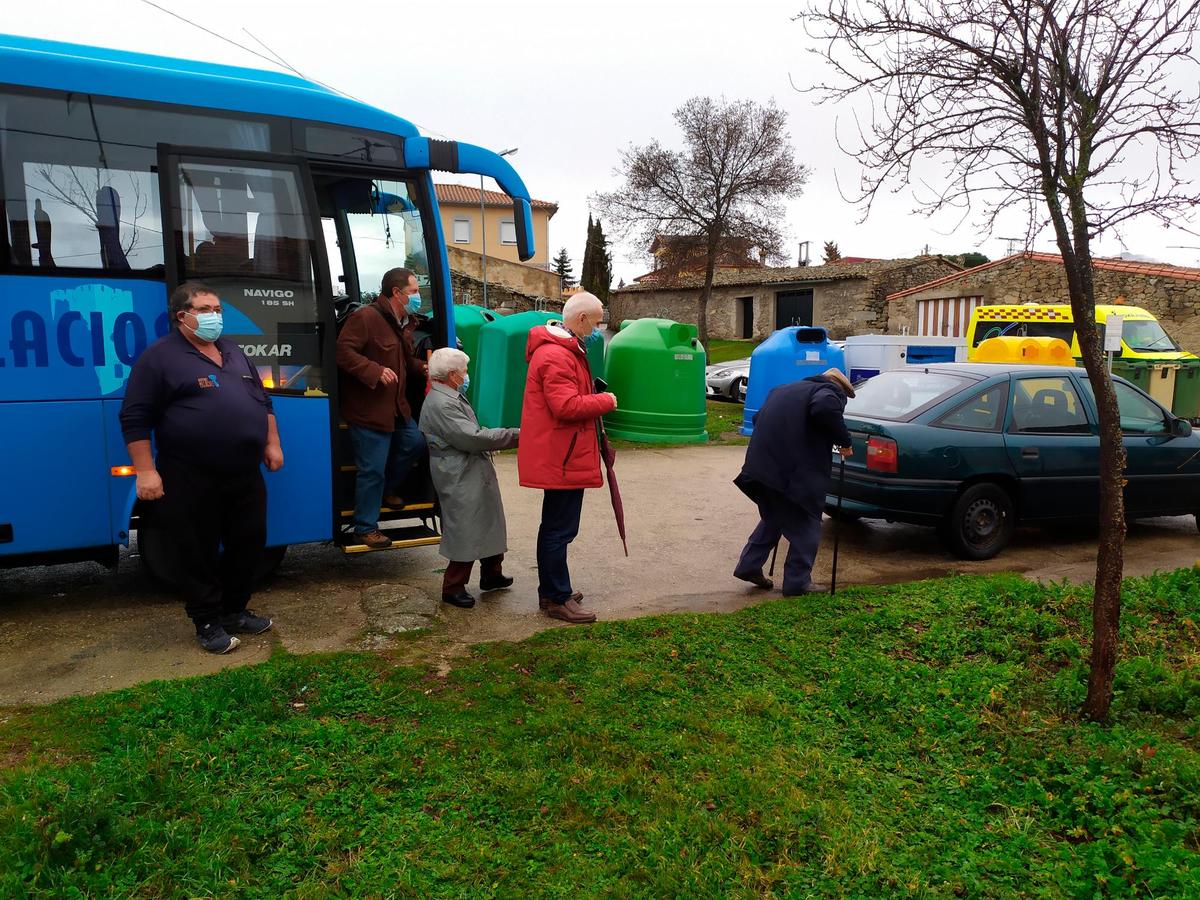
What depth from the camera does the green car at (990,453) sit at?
6.70 metres

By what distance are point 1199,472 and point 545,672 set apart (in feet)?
21.7

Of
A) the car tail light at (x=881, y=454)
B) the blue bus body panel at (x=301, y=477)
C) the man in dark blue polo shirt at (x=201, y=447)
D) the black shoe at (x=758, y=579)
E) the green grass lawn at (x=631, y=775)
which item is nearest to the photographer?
the green grass lawn at (x=631, y=775)

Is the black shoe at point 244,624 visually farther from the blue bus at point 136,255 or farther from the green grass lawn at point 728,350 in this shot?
the green grass lawn at point 728,350

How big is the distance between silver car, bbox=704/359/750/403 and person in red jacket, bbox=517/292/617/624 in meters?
14.6

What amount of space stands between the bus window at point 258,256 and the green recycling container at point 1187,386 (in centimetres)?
1564

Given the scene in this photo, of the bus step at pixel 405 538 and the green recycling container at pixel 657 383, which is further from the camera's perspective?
the green recycling container at pixel 657 383

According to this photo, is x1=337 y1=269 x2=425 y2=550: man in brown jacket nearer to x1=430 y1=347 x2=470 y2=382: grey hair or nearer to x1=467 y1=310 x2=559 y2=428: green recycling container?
x1=430 y1=347 x2=470 y2=382: grey hair

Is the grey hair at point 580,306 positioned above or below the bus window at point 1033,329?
below

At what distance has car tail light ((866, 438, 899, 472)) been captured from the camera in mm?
6695

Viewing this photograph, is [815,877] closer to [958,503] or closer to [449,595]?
[449,595]

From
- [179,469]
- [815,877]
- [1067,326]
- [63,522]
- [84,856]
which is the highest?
[1067,326]

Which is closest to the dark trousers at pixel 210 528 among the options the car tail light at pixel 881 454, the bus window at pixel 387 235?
the bus window at pixel 387 235

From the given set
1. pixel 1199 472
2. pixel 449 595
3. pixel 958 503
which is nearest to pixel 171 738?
pixel 449 595

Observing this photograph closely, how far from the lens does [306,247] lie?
18.0ft
